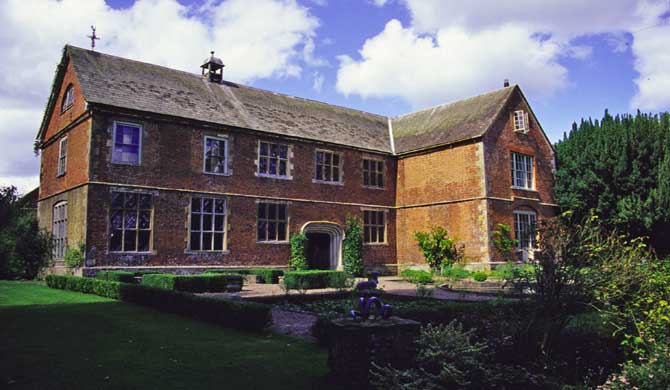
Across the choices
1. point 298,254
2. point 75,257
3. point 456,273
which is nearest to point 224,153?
point 298,254

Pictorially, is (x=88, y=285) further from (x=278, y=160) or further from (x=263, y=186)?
(x=278, y=160)

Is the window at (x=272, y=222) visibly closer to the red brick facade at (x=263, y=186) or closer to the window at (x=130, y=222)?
the red brick facade at (x=263, y=186)

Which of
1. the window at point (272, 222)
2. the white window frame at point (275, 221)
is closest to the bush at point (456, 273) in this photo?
the white window frame at point (275, 221)

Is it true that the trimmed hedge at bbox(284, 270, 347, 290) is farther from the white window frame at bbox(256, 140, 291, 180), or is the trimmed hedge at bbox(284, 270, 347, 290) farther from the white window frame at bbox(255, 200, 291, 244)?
the white window frame at bbox(256, 140, 291, 180)

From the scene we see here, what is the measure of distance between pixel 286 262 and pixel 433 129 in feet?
38.3

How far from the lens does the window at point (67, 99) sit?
76.4ft

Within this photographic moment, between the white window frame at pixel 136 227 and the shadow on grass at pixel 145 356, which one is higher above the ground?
the white window frame at pixel 136 227

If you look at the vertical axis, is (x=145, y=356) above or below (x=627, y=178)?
below

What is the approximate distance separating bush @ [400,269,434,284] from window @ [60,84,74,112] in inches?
685

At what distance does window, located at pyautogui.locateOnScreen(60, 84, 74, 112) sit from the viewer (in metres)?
23.3

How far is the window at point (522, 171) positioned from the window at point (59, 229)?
72.1ft

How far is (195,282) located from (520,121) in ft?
64.4

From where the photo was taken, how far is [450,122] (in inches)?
1144

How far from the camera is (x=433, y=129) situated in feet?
96.9
